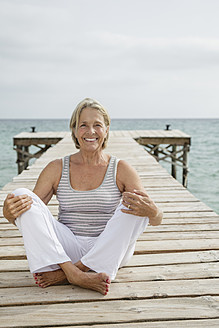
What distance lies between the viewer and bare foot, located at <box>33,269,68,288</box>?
215cm

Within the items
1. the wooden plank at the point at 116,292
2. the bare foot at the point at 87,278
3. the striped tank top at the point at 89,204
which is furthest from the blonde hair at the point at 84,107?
the wooden plank at the point at 116,292

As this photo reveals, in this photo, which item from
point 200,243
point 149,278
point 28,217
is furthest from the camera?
point 200,243

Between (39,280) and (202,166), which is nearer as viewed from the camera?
(39,280)

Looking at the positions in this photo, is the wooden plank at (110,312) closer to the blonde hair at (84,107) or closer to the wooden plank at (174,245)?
the wooden plank at (174,245)

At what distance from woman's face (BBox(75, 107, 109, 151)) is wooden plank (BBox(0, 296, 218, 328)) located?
1.05 m

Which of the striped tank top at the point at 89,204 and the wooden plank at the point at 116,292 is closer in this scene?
the wooden plank at the point at 116,292

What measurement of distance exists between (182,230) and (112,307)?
137cm

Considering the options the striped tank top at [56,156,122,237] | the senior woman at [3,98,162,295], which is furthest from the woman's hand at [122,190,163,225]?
the striped tank top at [56,156,122,237]

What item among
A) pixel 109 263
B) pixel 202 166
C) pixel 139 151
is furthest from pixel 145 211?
pixel 202 166

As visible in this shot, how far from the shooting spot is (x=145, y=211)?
2.10 m

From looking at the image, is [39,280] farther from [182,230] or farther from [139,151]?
[139,151]

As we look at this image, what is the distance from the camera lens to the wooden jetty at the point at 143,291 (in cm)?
182

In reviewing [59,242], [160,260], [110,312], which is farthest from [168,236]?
[110,312]

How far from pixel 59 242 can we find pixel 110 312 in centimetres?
55
